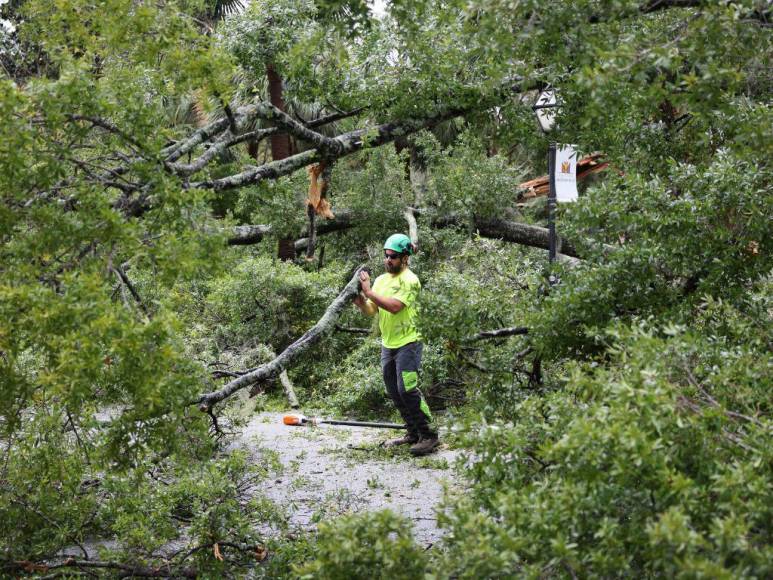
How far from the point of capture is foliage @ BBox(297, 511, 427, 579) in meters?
3.39

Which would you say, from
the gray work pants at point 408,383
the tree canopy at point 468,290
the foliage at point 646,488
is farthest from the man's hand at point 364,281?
the foliage at point 646,488

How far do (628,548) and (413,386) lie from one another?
4.46 m

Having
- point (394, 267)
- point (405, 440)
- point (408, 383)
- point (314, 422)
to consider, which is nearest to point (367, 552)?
point (408, 383)

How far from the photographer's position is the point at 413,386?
24.7 feet

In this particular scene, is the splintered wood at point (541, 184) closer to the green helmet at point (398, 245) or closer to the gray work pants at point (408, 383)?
the green helmet at point (398, 245)

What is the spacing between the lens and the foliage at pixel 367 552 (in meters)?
3.39

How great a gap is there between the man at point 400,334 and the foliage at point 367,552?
3.55m

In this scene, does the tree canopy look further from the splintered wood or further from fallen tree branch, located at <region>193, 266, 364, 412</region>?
the splintered wood

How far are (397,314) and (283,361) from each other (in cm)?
171

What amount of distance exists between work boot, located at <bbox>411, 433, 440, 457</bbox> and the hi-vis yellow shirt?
1.00 metres

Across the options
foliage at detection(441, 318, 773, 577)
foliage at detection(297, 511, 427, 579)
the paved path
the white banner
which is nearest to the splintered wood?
the white banner

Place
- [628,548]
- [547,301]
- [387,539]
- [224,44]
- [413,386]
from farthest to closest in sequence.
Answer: [413,386] → [224,44] → [547,301] → [387,539] → [628,548]

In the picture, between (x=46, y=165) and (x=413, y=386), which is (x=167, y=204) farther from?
(x=413, y=386)

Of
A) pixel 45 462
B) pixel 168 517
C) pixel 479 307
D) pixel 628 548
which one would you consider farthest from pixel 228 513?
pixel 628 548
